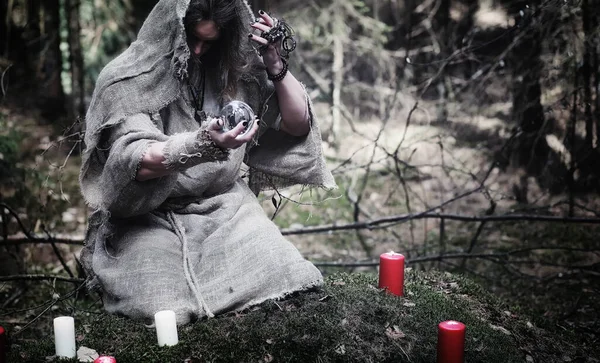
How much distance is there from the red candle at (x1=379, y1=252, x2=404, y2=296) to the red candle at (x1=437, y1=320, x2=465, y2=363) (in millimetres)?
704

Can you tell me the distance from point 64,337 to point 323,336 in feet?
3.60

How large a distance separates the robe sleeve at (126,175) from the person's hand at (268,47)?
24.0 inches

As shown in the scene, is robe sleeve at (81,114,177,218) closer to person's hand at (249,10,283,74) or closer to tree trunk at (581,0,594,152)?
person's hand at (249,10,283,74)

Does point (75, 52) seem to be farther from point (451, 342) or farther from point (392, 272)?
point (451, 342)

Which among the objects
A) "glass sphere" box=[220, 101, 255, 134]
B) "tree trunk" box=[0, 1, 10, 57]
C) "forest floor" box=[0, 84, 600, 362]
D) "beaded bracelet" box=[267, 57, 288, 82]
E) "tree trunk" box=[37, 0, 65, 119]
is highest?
"tree trunk" box=[0, 1, 10, 57]

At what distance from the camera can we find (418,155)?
30.5ft

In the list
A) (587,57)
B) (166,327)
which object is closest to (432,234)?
(587,57)

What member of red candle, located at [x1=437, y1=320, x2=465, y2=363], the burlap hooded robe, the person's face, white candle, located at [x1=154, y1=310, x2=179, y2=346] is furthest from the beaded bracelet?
red candle, located at [x1=437, y1=320, x2=465, y2=363]

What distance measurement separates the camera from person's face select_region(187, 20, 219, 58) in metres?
2.77

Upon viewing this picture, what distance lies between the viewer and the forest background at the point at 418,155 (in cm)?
479

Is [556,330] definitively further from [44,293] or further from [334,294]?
[44,293]

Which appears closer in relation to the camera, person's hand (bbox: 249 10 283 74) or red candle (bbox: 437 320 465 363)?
red candle (bbox: 437 320 465 363)

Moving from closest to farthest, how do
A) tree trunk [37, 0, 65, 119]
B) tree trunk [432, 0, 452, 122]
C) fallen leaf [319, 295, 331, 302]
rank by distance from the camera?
fallen leaf [319, 295, 331, 302] < tree trunk [37, 0, 65, 119] < tree trunk [432, 0, 452, 122]

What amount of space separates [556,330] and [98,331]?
2531 millimetres
